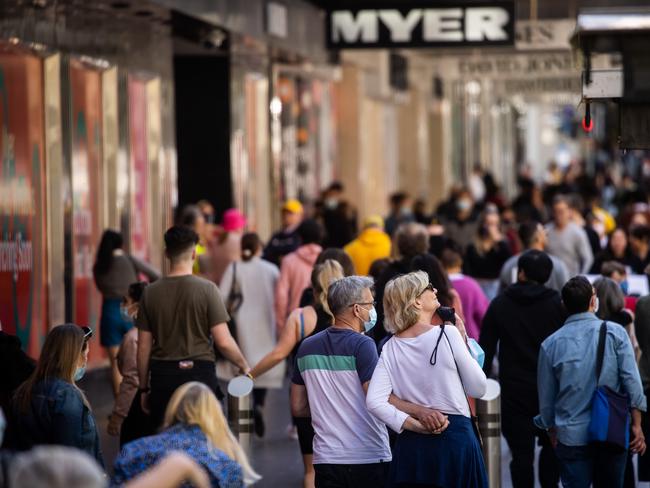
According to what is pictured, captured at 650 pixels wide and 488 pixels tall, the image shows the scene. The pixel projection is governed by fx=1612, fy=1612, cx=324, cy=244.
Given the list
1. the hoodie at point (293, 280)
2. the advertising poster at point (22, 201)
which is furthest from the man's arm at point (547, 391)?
the advertising poster at point (22, 201)

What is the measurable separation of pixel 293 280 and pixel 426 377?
18.8 feet

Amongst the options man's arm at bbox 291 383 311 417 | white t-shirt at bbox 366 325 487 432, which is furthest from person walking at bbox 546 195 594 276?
white t-shirt at bbox 366 325 487 432

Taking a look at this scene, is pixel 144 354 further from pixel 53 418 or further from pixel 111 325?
pixel 111 325

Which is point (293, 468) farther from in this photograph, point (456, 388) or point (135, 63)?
point (135, 63)

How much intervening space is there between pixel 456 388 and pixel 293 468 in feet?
14.4

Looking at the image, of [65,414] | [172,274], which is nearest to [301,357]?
[65,414]

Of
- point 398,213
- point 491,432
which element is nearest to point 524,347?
point 491,432

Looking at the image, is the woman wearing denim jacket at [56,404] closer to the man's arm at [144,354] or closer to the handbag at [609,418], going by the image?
the man's arm at [144,354]

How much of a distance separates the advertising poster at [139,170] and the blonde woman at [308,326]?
6.76m

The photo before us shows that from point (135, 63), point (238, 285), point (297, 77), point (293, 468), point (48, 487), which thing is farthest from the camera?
point (297, 77)

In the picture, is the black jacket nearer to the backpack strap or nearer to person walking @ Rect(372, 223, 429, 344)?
the backpack strap

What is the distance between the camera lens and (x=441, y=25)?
2095 centimetres

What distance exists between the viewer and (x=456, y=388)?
7684 millimetres

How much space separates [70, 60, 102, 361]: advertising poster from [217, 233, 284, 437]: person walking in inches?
79.1
